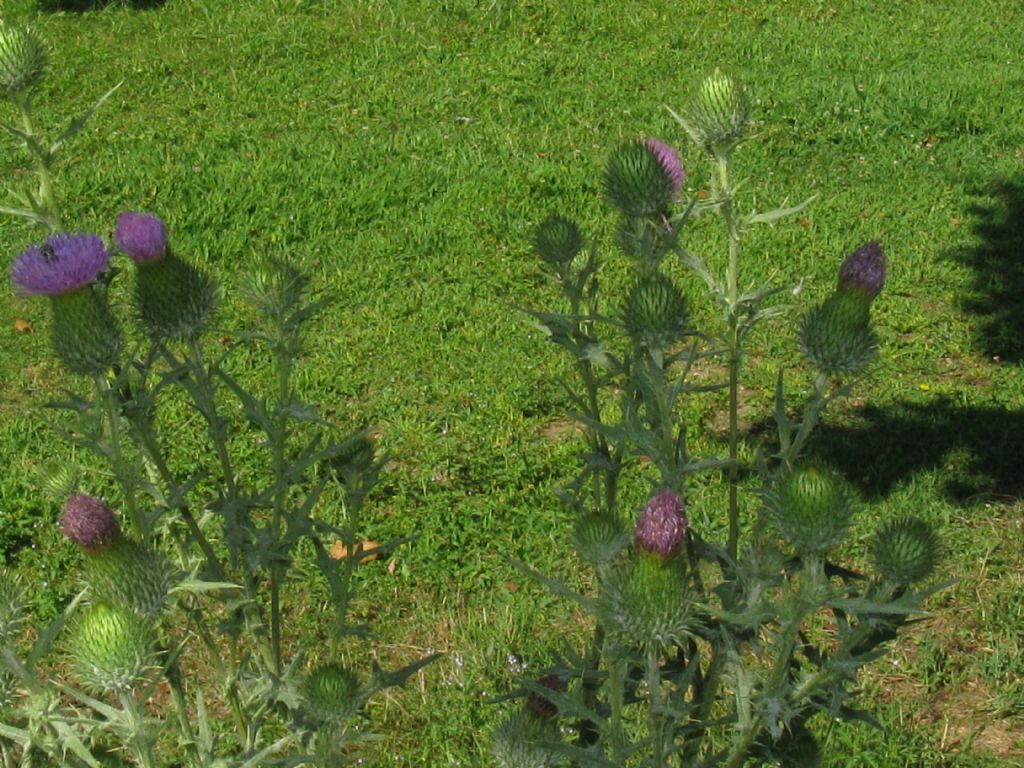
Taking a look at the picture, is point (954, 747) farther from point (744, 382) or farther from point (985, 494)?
point (744, 382)

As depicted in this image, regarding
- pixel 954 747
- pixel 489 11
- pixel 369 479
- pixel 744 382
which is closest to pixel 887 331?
pixel 744 382

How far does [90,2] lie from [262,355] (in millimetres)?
4913

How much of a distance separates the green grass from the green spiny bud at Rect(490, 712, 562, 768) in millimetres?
886

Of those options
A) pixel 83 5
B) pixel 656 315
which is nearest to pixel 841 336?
pixel 656 315

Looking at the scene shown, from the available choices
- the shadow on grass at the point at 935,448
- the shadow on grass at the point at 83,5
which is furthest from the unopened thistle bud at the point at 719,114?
the shadow on grass at the point at 83,5

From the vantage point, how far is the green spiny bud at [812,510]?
2045 mm

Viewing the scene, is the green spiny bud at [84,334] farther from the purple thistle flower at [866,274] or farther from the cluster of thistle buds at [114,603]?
the purple thistle flower at [866,274]

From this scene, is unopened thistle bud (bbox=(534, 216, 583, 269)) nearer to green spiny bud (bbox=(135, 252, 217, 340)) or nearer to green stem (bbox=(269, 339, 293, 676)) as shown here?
green stem (bbox=(269, 339, 293, 676))

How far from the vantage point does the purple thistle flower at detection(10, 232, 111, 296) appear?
7.77ft

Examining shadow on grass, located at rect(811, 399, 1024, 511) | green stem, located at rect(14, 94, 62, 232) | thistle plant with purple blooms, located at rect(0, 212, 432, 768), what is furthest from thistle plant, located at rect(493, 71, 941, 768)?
shadow on grass, located at rect(811, 399, 1024, 511)

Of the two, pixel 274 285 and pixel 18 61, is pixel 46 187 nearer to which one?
pixel 18 61

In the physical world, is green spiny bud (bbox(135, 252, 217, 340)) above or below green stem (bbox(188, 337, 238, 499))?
above

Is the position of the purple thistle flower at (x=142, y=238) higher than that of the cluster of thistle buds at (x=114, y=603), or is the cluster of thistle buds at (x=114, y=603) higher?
the purple thistle flower at (x=142, y=238)

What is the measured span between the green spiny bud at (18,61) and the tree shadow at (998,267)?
3.96 m
